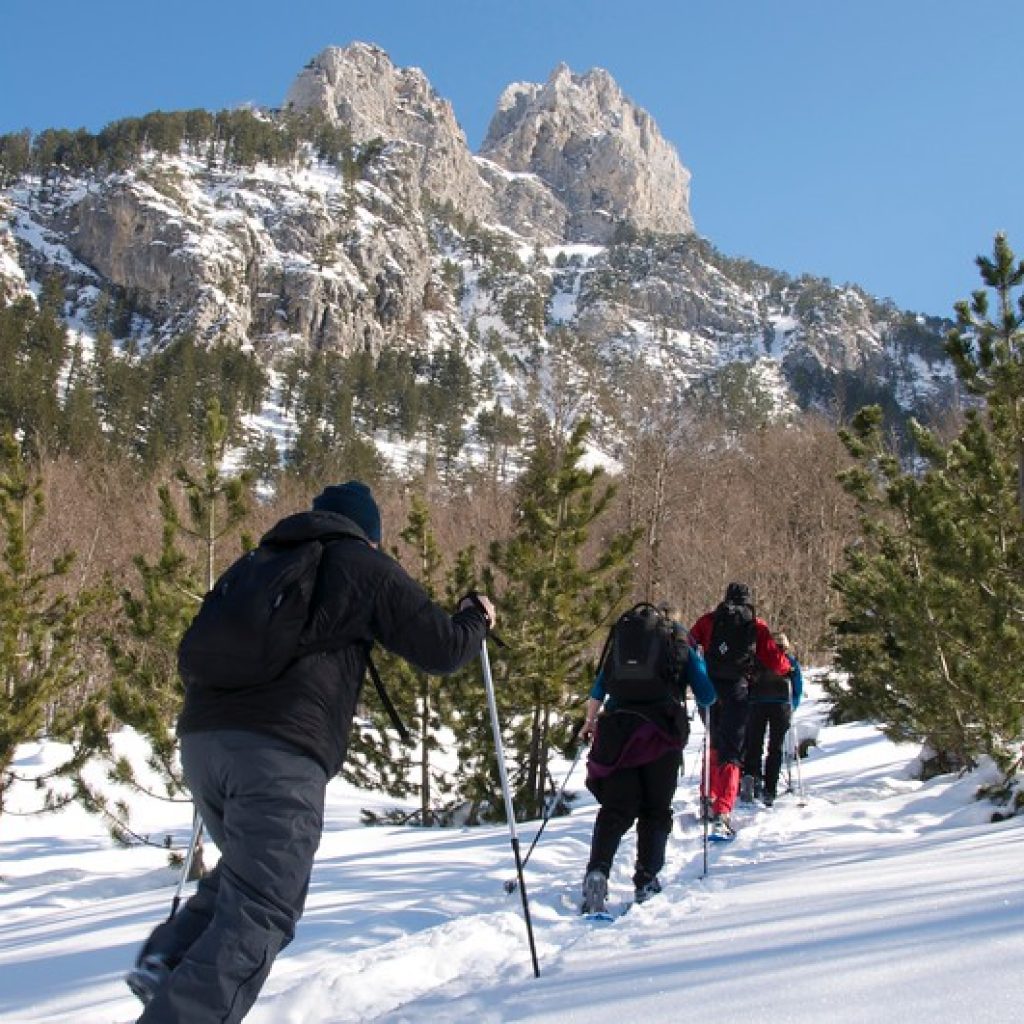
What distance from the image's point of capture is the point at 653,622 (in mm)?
4902

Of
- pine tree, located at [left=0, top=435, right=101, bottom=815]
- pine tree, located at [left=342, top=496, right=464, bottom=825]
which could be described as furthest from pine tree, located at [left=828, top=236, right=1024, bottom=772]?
pine tree, located at [left=0, top=435, right=101, bottom=815]

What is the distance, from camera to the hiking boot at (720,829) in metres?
6.30

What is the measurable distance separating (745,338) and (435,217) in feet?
217

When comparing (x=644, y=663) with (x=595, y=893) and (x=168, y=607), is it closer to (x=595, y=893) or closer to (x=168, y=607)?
(x=595, y=893)

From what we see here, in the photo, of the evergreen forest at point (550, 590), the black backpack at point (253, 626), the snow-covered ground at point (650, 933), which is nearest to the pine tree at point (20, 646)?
the evergreen forest at point (550, 590)

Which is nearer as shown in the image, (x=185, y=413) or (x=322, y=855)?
(x=322, y=855)

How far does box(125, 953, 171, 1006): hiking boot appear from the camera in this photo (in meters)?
2.37

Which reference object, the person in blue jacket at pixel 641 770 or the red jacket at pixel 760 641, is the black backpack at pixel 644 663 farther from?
the red jacket at pixel 760 641

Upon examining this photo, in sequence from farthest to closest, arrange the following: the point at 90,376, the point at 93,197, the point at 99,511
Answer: the point at 93,197 < the point at 90,376 < the point at 99,511

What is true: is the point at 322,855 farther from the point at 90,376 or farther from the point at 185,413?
the point at 90,376

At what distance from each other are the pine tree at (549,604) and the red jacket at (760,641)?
3118 mm

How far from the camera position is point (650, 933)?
3469mm

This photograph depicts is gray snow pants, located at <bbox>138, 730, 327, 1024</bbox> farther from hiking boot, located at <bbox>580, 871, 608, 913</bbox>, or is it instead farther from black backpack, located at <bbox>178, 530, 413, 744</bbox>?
hiking boot, located at <bbox>580, 871, 608, 913</bbox>

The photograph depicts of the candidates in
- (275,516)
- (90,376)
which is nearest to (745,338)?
(90,376)
